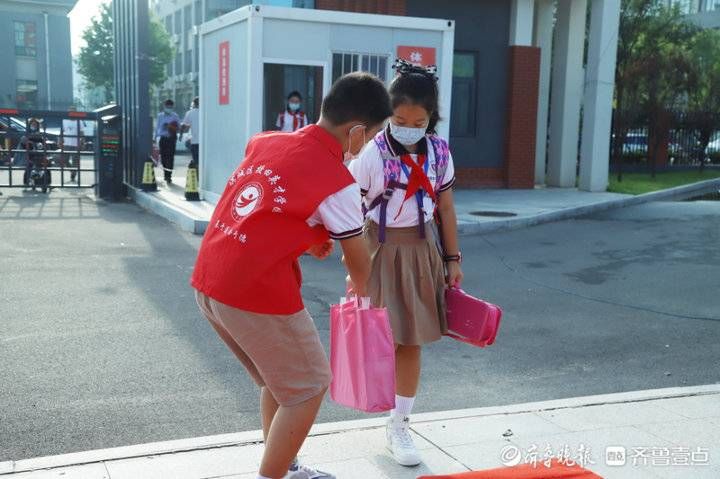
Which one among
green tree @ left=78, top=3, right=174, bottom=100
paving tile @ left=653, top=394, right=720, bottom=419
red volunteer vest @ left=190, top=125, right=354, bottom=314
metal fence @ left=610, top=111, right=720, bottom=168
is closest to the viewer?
red volunteer vest @ left=190, top=125, right=354, bottom=314

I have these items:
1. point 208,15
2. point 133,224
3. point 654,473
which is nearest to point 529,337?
point 654,473

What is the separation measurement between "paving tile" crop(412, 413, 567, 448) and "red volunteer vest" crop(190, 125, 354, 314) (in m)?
1.59

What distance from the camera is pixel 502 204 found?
1508 cm

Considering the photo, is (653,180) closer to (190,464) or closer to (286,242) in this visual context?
(190,464)

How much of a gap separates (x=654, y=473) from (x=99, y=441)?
2818 millimetres

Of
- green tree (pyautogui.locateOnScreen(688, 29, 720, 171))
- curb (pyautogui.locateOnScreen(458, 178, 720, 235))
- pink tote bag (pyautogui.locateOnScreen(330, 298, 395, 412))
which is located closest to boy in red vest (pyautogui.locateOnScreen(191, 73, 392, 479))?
pink tote bag (pyautogui.locateOnScreen(330, 298, 395, 412))

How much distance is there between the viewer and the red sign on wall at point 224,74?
13.8 metres

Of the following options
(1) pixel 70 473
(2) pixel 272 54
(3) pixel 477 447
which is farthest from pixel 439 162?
(2) pixel 272 54

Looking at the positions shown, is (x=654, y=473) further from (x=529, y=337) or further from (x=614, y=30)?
(x=614, y=30)

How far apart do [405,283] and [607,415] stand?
1.62m

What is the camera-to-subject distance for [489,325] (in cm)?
389

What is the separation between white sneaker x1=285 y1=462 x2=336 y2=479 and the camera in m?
3.49

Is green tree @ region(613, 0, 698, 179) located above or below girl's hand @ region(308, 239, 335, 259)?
above

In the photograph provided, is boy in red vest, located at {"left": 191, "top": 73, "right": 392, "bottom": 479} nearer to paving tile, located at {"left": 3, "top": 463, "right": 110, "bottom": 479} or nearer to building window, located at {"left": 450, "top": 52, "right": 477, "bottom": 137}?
paving tile, located at {"left": 3, "top": 463, "right": 110, "bottom": 479}
